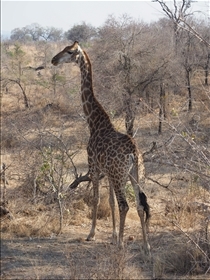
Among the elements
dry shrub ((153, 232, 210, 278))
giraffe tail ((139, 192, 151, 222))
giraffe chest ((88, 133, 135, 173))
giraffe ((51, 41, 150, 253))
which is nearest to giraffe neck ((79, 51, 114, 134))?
giraffe ((51, 41, 150, 253))

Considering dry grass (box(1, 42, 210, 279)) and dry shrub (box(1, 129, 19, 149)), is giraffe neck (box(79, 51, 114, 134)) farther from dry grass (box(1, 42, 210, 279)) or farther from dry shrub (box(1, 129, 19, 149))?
dry shrub (box(1, 129, 19, 149))

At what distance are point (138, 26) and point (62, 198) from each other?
888cm

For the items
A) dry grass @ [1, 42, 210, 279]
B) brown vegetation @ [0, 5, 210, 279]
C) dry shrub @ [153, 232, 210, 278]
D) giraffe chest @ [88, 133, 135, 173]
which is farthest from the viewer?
giraffe chest @ [88, 133, 135, 173]

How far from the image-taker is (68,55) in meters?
6.02

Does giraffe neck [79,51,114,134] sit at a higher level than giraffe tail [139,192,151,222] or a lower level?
higher

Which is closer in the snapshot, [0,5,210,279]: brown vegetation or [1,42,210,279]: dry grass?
[0,5,210,279]: brown vegetation

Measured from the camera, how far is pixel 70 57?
19.8ft

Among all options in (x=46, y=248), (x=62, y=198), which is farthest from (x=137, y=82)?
(x=46, y=248)

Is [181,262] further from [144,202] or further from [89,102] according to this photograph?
[89,102]

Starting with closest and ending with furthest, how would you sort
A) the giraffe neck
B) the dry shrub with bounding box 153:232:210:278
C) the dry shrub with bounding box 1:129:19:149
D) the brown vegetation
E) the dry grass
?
the brown vegetation → the dry grass → the dry shrub with bounding box 153:232:210:278 → the giraffe neck → the dry shrub with bounding box 1:129:19:149

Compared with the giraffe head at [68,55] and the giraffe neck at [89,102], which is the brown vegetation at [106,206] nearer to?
the giraffe neck at [89,102]

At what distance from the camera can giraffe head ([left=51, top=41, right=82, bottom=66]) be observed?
596cm

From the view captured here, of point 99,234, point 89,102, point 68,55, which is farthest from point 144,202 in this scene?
point 68,55

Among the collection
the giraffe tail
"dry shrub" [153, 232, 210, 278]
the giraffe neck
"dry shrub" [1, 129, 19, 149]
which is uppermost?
the giraffe neck
